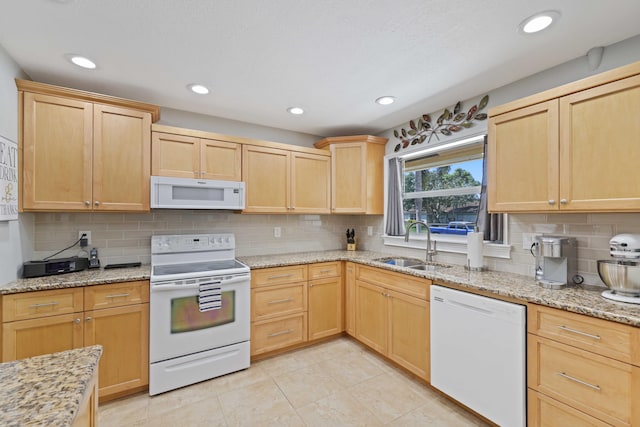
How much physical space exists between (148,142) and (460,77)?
261cm

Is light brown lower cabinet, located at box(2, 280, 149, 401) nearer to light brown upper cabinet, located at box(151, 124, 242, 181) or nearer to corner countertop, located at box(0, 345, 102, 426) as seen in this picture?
light brown upper cabinet, located at box(151, 124, 242, 181)

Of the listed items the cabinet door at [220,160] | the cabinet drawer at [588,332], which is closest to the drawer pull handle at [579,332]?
the cabinet drawer at [588,332]

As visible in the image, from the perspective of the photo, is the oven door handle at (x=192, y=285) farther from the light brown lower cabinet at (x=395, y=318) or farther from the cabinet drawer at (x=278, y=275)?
the light brown lower cabinet at (x=395, y=318)

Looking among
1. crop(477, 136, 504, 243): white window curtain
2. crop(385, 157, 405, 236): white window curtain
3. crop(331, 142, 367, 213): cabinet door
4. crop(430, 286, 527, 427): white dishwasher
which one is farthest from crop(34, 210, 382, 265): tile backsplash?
crop(430, 286, 527, 427): white dishwasher

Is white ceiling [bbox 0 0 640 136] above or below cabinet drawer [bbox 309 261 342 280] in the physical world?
above

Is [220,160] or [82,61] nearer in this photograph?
[82,61]

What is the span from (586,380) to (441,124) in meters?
2.26

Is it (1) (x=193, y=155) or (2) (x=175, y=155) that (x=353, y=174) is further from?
(2) (x=175, y=155)

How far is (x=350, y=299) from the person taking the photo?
319cm

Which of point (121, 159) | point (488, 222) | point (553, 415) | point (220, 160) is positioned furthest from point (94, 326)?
point (488, 222)

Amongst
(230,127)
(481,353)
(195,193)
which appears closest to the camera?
(481,353)

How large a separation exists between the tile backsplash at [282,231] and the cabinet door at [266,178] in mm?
338

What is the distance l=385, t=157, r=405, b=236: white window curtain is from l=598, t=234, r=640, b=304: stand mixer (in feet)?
6.34

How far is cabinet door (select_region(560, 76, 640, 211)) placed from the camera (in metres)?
1.56
